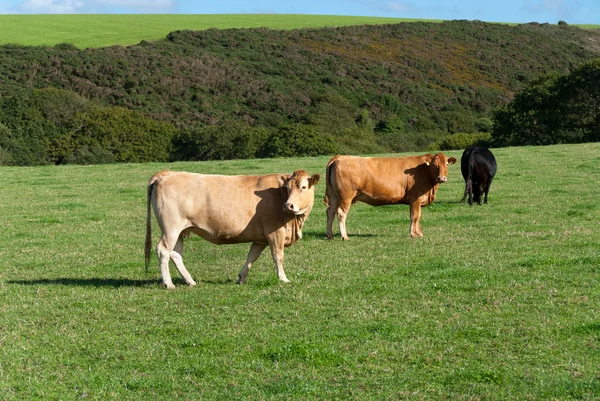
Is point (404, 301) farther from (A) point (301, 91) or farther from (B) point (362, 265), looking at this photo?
(A) point (301, 91)

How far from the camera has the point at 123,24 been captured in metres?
120

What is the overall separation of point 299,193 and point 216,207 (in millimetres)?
1188

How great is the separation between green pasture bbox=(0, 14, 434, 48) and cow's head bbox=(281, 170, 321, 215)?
95563 mm

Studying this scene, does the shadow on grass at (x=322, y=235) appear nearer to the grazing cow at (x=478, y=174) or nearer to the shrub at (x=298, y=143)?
the grazing cow at (x=478, y=174)

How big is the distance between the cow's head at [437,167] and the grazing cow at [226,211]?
527 cm

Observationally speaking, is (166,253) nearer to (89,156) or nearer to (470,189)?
(470,189)

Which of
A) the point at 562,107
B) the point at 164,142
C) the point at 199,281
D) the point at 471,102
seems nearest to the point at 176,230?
the point at 199,281

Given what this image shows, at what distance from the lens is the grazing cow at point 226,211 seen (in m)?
10.7

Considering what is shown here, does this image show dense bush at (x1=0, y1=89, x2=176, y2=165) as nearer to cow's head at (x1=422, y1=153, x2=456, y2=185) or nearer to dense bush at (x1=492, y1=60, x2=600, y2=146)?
dense bush at (x1=492, y1=60, x2=600, y2=146)

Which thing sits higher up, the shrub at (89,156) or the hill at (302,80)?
the hill at (302,80)

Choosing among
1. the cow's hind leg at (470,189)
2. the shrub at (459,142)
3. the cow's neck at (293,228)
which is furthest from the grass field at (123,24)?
the cow's neck at (293,228)

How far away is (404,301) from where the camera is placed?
9.45 meters

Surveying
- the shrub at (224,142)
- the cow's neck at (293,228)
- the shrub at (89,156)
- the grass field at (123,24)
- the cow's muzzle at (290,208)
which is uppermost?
the grass field at (123,24)

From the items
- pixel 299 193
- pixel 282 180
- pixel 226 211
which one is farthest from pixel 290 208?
pixel 226 211
